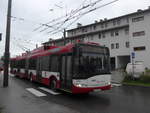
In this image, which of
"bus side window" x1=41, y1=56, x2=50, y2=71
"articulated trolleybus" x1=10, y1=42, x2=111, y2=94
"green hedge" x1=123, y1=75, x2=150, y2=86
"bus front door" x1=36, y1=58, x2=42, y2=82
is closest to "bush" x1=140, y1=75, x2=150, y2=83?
"green hedge" x1=123, y1=75, x2=150, y2=86

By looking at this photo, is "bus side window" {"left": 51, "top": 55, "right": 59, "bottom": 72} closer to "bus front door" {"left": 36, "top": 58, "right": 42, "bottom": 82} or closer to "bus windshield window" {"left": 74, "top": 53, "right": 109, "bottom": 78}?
"bus windshield window" {"left": 74, "top": 53, "right": 109, "bottom": 78}

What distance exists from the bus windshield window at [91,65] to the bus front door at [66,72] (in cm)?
59

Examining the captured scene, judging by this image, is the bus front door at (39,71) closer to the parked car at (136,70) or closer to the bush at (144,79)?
the parked car at (136,70)

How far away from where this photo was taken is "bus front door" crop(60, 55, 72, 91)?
725cm

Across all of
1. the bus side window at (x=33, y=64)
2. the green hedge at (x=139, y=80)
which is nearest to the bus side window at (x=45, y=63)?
the bus side window at (x=33, y=64)

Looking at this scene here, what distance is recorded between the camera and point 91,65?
23.1 ft

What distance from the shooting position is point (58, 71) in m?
8.41

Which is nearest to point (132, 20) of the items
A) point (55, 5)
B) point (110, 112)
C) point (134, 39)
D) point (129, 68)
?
point (134, 39)

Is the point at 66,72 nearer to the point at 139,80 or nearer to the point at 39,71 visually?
the point at 39,71

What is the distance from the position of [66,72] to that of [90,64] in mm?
1467

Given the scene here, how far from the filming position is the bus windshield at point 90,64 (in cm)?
679

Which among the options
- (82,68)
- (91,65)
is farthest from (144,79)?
(82,68)

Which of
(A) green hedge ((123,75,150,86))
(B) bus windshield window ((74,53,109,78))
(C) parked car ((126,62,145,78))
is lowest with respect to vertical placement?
(A) green hedge ((123,75,150,86))

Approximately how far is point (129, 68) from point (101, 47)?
28.3 feet
